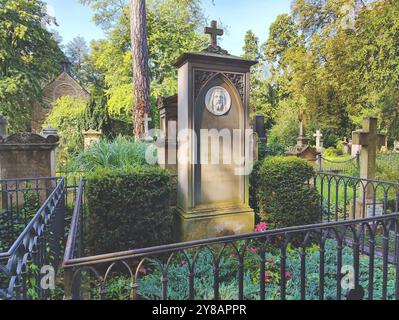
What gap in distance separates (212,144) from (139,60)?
187 inches

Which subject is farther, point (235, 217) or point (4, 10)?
point (4, 10)

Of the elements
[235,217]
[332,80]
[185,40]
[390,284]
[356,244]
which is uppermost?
[185,40]

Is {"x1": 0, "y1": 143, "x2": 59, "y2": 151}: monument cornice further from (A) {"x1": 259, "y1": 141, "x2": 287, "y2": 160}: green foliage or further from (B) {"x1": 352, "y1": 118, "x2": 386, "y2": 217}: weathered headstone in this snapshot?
(B) {"x1": 352, "y1": 118, "x2": 386, "y2": 217}: weathered headstone

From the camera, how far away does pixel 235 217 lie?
4.60 meters

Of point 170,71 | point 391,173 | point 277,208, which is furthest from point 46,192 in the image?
point 170,71

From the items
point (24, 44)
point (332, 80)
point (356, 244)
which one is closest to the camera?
point (356, 244)

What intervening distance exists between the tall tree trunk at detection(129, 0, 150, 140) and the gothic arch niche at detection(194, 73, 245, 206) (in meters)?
3.86

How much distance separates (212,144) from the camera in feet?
→ 14.8

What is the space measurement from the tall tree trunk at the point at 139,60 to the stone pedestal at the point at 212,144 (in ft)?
12.7

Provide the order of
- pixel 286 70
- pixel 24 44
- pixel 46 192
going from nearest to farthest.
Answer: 1. pixel 46 192
2. pixel 24 44
3. pixel 286 70

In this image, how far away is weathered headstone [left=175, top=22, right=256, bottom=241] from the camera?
4.31 metres

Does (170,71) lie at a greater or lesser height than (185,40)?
lesser

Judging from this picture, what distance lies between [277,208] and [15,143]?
545 cm
